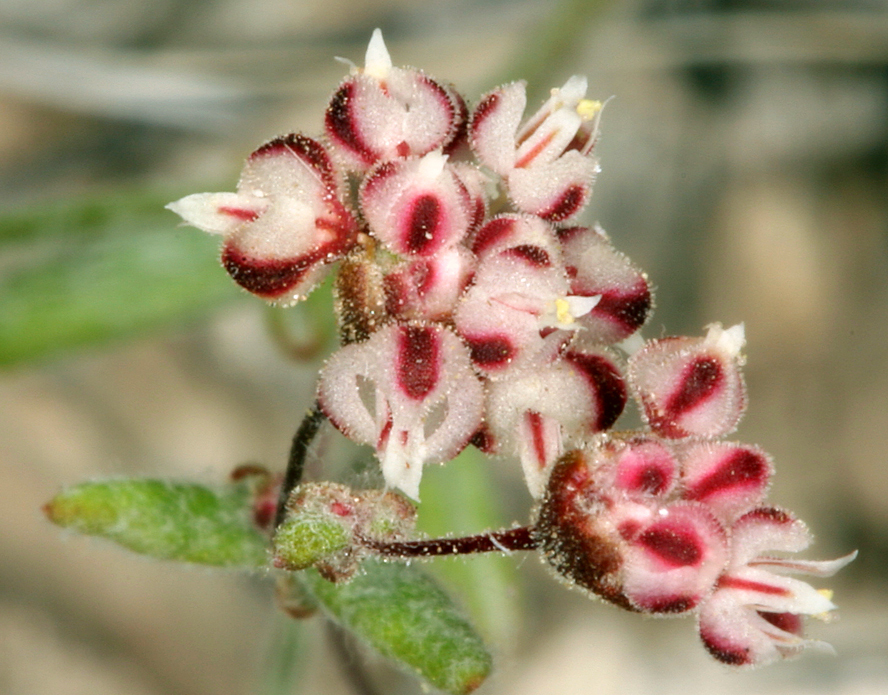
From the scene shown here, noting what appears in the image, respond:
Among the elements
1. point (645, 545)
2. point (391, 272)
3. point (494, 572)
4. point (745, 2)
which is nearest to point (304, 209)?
point (391, 272)

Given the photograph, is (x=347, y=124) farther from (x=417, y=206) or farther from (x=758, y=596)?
(x=758, y=596)

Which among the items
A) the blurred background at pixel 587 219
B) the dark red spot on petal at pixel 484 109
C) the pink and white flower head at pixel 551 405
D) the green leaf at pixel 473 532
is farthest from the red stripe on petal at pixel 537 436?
the blurred background at pixel 587 219

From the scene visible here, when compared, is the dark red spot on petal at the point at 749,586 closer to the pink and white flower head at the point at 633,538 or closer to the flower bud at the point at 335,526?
the pink and white flower head at the point at 633,538

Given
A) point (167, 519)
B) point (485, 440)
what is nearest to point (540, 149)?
point (485, 440)

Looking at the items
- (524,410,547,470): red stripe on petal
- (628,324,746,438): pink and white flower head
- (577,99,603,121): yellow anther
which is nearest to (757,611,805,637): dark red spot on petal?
(628,324,746,438): pink and white flower head

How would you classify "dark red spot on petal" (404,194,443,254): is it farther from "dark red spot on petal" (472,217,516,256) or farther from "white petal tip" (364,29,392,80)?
"white petal tip" (364,29,392,80)

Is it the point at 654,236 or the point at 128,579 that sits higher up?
the point at 654,236

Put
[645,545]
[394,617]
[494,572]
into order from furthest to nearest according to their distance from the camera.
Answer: [494,572]
[394,617]
[645,545]

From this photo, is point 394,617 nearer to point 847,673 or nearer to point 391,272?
point 391,272
